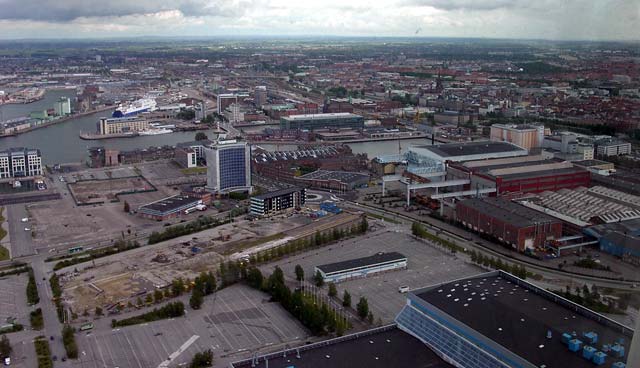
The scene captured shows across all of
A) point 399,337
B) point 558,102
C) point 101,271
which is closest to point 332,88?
point 558,102

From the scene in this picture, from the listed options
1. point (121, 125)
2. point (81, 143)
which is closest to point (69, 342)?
point (81, 143)

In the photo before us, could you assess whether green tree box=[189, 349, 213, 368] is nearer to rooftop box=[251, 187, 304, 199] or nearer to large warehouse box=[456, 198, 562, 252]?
large warehouse box=[456, 198, 562, 252]

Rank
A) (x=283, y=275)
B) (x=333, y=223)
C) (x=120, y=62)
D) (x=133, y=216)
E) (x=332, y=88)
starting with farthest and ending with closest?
(x=120, y=62) → (x=332, y=88) → (x=133, y=216) → (x=333, y=223) → (x=283, y=275)

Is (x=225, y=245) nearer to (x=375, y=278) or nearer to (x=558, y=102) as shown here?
(x=375, y=278)

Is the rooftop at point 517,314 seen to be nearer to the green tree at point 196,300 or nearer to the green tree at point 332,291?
the green tree at point 332,291

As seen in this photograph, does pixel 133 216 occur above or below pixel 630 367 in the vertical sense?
below

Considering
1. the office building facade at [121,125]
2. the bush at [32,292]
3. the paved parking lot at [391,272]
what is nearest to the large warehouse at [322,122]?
the office building facade at [121,125]
